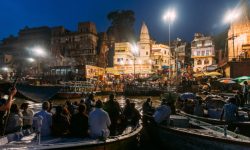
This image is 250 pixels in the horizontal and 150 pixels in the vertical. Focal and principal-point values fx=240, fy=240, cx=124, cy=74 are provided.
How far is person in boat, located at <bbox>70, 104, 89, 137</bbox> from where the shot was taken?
787cm

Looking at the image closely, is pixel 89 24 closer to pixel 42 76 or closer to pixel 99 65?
pixel 99 65

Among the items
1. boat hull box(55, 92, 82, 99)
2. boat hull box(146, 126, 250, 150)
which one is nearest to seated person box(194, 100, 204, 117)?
boat hull box(146, 126, 250, 150)

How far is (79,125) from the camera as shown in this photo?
790cm

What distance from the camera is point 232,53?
165 feet

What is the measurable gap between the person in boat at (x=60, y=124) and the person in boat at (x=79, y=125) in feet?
0.96

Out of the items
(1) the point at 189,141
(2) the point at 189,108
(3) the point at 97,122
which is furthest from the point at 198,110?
(3) the point at 97,122

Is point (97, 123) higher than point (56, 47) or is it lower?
lower

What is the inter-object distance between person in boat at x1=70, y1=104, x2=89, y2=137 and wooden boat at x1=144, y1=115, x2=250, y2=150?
384 cm

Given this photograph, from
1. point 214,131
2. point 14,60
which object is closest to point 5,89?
point 214,131

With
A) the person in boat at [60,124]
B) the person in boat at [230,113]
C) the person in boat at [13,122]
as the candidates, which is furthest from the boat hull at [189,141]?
the person in boat at [13,122]

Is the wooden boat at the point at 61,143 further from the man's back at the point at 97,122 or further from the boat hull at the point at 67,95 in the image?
the boat hull at the point at 67,95

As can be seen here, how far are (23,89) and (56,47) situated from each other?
66807 millimetres

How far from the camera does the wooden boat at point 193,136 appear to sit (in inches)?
297

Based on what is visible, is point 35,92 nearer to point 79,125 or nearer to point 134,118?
point 134,118
